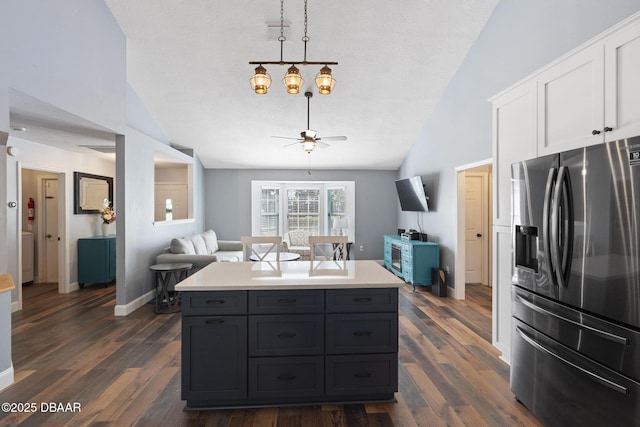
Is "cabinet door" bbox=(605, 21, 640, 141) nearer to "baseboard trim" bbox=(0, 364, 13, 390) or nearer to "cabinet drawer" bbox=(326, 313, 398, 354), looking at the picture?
"cabinet drawer" bbox=(326, 313, 398, 354)

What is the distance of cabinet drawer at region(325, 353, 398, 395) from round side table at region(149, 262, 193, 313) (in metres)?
2.92

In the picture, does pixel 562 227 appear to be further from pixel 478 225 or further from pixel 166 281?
pixel 166 281

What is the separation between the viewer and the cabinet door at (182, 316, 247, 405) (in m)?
2.08

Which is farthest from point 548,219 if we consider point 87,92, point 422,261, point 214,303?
point 87,92

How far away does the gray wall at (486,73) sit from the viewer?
2.50m

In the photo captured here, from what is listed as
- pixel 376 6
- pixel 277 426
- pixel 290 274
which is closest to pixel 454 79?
pixel 376 6

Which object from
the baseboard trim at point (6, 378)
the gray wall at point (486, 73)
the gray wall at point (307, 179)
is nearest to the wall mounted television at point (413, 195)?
the gray wall at point (486, 73)

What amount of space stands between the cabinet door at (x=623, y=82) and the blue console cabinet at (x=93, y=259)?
6.52m

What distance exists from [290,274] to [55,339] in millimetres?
2914

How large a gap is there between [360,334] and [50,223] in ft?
19.7

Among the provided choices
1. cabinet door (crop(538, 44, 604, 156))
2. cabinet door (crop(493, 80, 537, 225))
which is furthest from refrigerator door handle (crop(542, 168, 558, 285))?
cabinet door (crop(493, 80, 537, 225))

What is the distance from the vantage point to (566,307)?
182 cm

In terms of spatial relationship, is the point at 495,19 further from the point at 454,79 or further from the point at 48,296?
the point at 48,296

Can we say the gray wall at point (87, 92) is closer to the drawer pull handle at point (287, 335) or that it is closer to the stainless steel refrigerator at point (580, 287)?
the drawer pull handle at point (287, 335)
